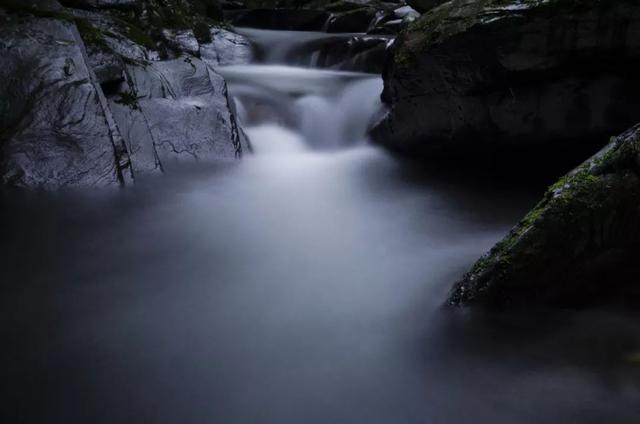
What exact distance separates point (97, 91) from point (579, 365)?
5361 mm

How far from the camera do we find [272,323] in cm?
325

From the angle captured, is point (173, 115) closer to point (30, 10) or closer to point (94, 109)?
point (94, 109)

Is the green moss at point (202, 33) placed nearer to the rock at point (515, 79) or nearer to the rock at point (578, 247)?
the rock at point (515, 79)

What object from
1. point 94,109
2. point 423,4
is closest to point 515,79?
point 94,109

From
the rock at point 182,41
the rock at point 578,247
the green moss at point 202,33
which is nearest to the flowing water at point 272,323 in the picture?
the rock at point 578,247

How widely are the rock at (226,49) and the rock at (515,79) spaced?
518cm

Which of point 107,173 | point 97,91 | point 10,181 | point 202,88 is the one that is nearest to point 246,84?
point 202,88

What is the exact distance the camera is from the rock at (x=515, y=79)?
5.54 m

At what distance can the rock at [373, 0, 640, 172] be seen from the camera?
18.2ft

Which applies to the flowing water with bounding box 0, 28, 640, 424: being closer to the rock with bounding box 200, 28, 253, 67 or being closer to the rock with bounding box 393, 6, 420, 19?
the rock with bounding box 200, 28, 253, 67

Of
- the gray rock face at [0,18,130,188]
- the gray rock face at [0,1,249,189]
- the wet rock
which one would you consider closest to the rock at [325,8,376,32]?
the wet rock

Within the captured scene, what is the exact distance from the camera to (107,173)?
17.5 feet

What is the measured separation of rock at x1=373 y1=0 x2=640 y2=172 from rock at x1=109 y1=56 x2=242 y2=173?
242 centimetres

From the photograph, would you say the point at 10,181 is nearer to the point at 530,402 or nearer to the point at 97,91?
the point at 97,91
